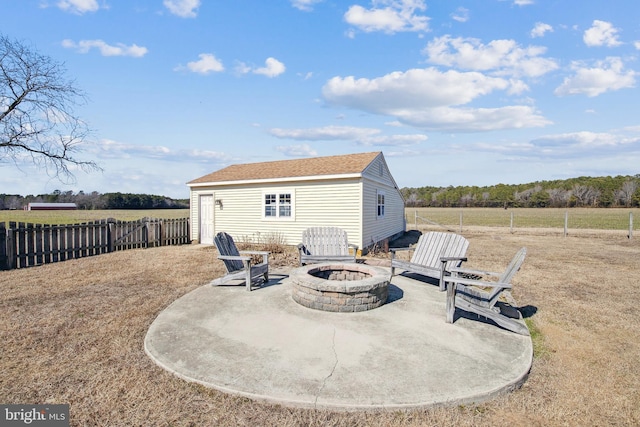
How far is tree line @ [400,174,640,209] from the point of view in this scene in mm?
54750

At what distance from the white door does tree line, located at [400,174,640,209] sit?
146 ft

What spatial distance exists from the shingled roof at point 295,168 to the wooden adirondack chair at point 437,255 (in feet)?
14.4

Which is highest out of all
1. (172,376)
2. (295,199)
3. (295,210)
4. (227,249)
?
(295,199)

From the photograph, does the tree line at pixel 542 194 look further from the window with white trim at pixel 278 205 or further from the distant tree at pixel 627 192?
the window with white trim at pixel 278 205

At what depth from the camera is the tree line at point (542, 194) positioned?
54.8 m

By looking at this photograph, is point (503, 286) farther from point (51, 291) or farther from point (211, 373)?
point (51, 291)

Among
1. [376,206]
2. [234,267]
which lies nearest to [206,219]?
[376,206]

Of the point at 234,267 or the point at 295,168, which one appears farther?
the point at 295,168

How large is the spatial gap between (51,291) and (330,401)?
6.34 metres

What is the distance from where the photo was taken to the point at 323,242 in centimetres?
842

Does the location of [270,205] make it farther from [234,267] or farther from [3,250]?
[3,250]

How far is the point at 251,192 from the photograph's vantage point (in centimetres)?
1314

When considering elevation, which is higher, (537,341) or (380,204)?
(380,204)

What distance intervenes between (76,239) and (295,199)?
7.17 metres
